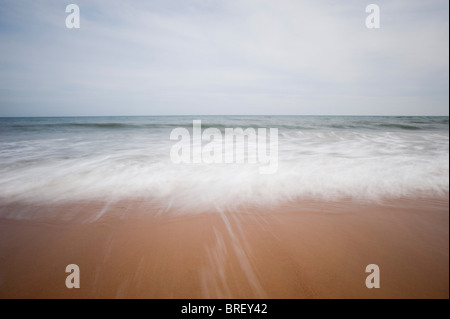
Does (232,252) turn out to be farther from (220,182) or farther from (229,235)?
(220,182)

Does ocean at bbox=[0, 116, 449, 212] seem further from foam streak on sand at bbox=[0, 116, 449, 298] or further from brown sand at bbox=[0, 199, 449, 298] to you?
brown sand at bbox=[0, 199, 449, 298]

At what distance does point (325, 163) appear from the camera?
4910 millimetres

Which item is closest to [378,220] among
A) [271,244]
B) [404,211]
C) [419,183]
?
[404,211]

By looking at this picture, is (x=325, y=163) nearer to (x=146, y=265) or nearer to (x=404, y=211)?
(x=404, y=211)

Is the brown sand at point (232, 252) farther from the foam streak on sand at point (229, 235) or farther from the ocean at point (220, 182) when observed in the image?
the ocean at point (220, 182)

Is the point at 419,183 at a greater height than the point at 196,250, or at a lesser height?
greater

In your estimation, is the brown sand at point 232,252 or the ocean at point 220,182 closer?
the brown sand at point 232,252

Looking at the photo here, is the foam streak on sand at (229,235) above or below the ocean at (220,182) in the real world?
below

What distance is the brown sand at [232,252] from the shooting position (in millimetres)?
1536

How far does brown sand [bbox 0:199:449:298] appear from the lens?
5.04 feet

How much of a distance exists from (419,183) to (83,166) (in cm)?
657

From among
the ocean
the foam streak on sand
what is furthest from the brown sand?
the ocean

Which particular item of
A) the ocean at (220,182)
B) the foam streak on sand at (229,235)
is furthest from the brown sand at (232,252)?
the ocean at (220,182)

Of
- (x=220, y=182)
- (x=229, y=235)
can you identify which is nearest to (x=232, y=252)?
(x=229, y=235)
